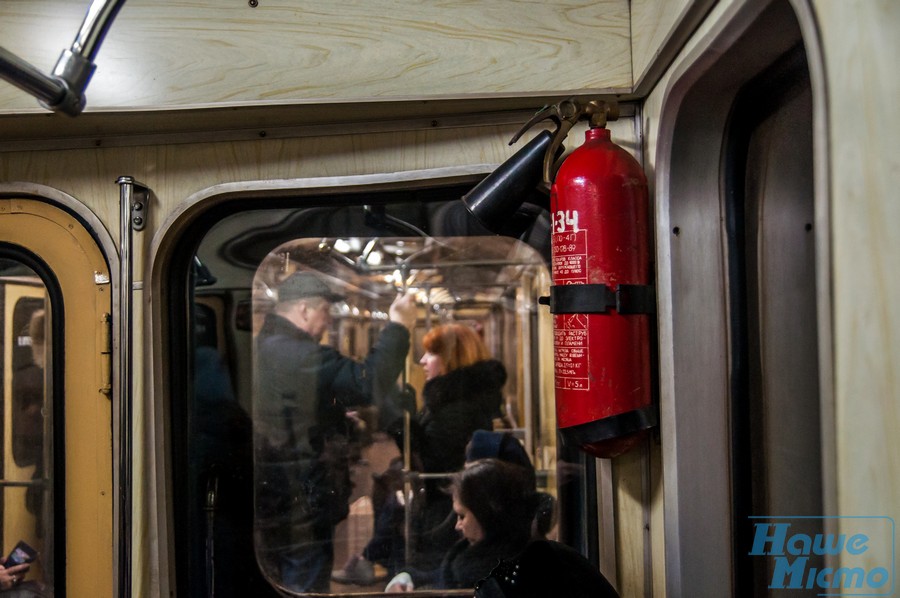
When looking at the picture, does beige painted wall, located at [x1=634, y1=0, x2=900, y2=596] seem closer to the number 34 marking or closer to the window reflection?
the number 34 marking

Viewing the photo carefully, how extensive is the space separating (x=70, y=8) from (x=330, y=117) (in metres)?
0.71

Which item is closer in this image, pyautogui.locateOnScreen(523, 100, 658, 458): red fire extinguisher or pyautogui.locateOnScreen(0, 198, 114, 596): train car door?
pyautogui.locateOnScreen(523, 100, 658, 458): red fire extinguisher

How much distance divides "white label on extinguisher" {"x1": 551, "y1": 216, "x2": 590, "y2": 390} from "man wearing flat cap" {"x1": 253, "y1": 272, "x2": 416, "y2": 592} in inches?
19.8

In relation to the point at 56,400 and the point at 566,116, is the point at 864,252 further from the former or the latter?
the point at 56,400

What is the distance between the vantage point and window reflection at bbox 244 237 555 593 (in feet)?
5.81

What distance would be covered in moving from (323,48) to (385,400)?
97cm

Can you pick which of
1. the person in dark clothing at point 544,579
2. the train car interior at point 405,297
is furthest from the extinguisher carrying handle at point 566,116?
the person in dark clothing at point 544,579

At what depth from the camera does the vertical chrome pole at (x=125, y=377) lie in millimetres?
1729

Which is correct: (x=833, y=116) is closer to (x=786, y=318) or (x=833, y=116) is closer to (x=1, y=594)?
(x=786, y=318)

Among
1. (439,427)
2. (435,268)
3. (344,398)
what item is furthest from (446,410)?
(435,268)

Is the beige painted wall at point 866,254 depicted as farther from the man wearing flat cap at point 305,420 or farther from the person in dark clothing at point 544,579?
the man wearing flat cap at point 305,420

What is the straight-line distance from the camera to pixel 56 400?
1.81 metres

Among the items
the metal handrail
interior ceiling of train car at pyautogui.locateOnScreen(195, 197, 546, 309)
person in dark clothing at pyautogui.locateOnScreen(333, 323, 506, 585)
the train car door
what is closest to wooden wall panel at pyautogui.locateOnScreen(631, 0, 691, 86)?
interior ceiling of train car at pyautogui.locateOnScreen(195, 197, 546, 309)

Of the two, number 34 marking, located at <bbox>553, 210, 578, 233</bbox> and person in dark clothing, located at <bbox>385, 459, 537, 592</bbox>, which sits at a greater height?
number 34 marking, located at <bbox>553, 210, 578, 233</bbox>
